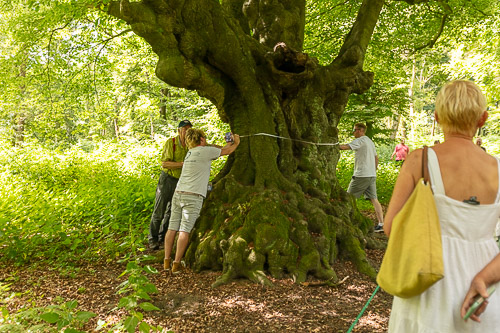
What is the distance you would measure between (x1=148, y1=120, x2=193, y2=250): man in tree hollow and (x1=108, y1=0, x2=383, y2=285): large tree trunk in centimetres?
82

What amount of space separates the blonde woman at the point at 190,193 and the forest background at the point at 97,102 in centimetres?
52

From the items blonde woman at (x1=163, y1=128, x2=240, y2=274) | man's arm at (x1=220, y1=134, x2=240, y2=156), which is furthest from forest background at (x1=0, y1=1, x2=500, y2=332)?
man's arm at (x1=220, y1=134, x2=240, y2=156)

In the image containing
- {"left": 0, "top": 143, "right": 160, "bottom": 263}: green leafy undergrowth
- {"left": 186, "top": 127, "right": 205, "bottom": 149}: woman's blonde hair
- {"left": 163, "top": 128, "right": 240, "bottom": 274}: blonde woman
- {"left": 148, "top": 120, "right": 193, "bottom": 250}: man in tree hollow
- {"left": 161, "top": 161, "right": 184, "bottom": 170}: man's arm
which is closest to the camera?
{"left": 163, "top": 128, "right": 240, "bottom": 274}: blonde woman

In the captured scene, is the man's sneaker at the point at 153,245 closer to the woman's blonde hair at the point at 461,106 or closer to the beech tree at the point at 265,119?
the beech tree at the point at 265,119

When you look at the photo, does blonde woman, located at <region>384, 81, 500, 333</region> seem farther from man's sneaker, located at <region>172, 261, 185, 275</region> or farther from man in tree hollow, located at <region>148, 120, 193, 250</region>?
man in tree hollow, located at <region>148, 120, 193, 250</region>

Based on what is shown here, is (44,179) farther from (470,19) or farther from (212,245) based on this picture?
(470,19)

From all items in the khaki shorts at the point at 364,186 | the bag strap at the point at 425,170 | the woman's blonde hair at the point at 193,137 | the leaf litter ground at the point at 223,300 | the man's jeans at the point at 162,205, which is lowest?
the leaf litter ground at the point at 223,300

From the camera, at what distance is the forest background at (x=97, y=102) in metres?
6.33

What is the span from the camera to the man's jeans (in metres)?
6.50

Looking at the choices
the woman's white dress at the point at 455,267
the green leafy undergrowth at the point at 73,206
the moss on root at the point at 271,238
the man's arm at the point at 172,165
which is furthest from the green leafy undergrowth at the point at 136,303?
Result: the man's arm at the point at 172,165

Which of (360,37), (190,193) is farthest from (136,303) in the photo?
(360,37)

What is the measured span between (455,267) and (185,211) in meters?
4.12

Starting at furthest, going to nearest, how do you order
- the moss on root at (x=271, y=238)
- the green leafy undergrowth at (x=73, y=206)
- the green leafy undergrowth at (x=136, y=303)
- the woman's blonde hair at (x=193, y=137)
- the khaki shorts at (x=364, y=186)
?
1. the khaki shorts at (x=364, y=186)
2. the green leafy undergrowth at (x=73, y=206)
3. the woman's blonde hair at (x=193, y=137)
4. the moss on root at (x=271, y=238)
5. the green leafy undergrowth at (x=136, y=303)

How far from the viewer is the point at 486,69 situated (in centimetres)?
1614
